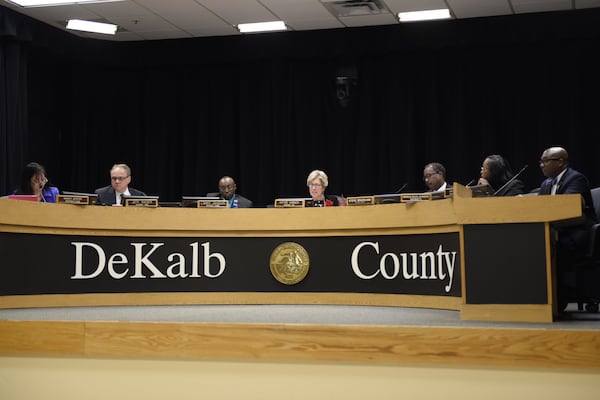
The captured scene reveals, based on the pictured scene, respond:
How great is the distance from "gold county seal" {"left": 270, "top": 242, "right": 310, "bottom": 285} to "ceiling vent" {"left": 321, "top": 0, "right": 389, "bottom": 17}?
10.5 feet

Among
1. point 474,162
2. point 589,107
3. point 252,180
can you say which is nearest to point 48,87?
point 252,180

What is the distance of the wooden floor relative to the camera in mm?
2584

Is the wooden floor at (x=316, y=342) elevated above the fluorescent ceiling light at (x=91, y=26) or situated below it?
below

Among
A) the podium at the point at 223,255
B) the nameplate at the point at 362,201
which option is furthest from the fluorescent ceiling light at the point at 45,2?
the nameplate at the point at 362,201

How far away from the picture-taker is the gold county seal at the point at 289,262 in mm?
4777

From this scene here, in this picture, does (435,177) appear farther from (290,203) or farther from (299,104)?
(299,104)


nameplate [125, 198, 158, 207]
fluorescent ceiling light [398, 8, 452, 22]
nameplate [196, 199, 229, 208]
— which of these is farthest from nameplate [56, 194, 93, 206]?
fluorescent ceiling light [398, 8, 452, 22]

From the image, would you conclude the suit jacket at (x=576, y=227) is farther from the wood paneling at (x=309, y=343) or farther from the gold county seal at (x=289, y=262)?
the gold county seal at (x=289, y=262)

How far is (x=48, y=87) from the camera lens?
330 inches

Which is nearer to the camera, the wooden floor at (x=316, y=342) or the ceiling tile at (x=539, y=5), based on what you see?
the wooden floor at (x=316, y=342)

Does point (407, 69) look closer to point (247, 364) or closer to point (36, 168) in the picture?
point (36, 168)

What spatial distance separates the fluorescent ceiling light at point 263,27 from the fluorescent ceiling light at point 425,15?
4.20 ft

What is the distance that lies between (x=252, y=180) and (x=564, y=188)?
15.2ft

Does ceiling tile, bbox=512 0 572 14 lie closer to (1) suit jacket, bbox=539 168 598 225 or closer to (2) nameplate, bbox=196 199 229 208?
(1) suit jacket, bbox=539 168 598 225
